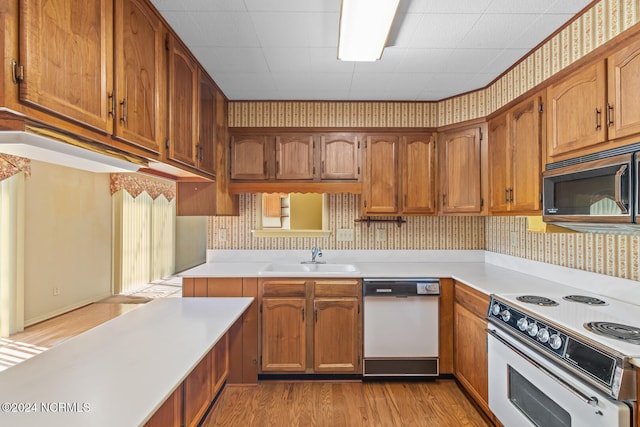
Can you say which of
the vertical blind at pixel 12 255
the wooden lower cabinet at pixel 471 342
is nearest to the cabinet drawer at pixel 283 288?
the wooden lower cabinet at pixel 471 342

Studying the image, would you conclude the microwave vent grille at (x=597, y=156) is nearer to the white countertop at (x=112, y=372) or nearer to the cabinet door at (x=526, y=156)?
the cabinet door at (x=526, y=156)

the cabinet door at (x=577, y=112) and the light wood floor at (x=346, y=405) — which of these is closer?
the cabinet door at (x=577, y=112)

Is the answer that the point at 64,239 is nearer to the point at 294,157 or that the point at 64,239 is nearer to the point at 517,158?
the point at 294,157

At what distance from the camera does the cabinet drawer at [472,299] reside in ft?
6.99

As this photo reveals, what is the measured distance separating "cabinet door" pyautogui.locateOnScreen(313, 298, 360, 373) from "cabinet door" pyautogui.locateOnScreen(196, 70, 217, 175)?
1386 millimetres

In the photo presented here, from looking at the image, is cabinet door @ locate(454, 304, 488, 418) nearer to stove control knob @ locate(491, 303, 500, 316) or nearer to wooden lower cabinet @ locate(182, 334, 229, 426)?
stove control knob @ locate(491, 303, 500, 316)

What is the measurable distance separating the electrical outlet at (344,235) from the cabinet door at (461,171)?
2.99 ft

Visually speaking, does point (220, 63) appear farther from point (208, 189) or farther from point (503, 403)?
point (503, 403)

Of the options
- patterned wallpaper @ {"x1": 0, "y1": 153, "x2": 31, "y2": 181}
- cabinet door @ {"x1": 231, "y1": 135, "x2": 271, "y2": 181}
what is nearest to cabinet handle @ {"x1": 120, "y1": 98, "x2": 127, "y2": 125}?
cabinet door @ {"x1": 231, "y1": 135, "x2": 271, "y2": 181}

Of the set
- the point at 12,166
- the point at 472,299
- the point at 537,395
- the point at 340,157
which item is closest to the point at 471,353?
the point at 472,299

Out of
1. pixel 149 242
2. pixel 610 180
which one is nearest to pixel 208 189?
pixel 610 180

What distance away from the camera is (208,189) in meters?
2.75

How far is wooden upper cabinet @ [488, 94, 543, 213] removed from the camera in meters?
2.09

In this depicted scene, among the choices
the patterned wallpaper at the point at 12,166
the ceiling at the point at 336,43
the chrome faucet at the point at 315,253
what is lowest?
the chrome faucet at the point at 315,253
